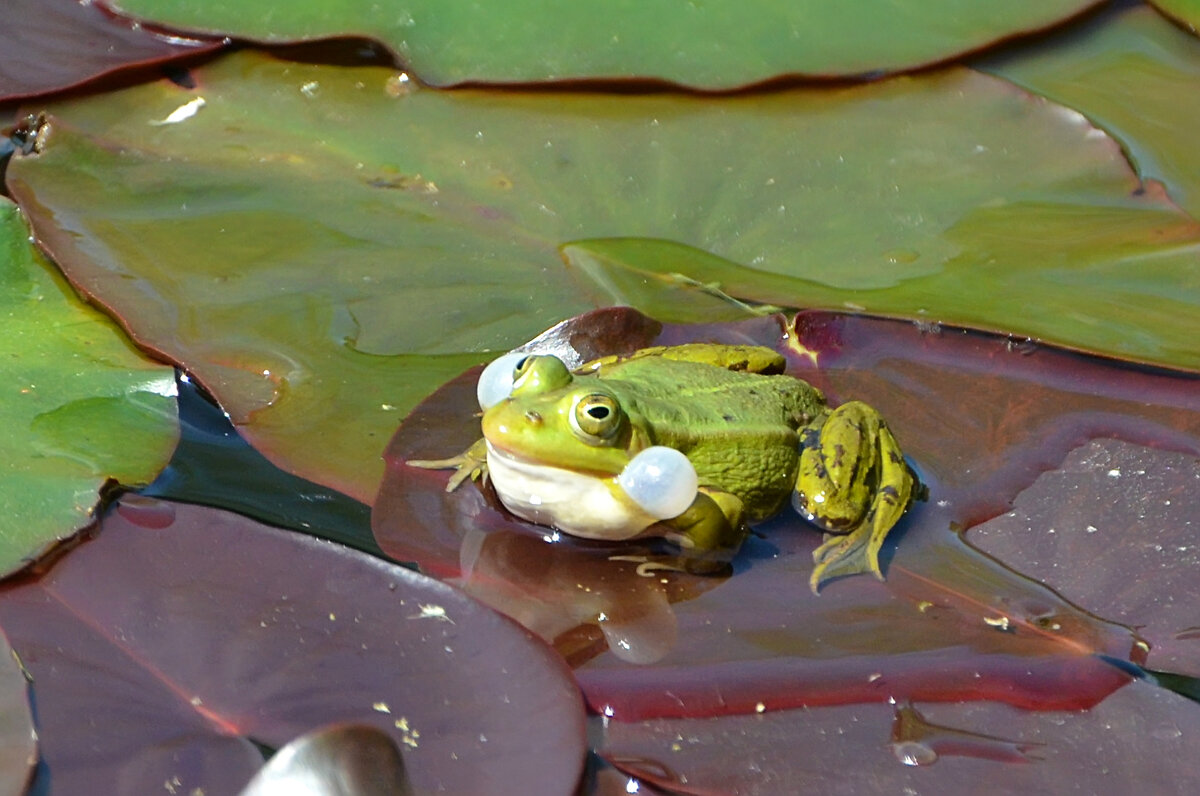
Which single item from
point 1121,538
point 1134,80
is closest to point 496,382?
point 1121,538

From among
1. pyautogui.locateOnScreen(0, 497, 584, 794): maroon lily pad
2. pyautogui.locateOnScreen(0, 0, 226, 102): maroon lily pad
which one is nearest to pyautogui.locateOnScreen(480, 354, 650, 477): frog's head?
pyautogui.locateOnScreen(0, 497, 584, 794): maroon lily pad

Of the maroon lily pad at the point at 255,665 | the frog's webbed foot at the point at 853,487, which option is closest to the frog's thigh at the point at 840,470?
the frog's webbed foot at the point at 853,487

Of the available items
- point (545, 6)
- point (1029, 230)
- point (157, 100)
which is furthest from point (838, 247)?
point (157, 100)

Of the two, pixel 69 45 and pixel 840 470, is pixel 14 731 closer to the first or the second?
pixel 840 470

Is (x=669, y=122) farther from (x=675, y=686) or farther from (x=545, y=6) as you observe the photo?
(x=675, y=686)

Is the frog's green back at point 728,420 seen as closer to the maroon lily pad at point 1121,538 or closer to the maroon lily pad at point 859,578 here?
the maroon lily pad at point 859,578
